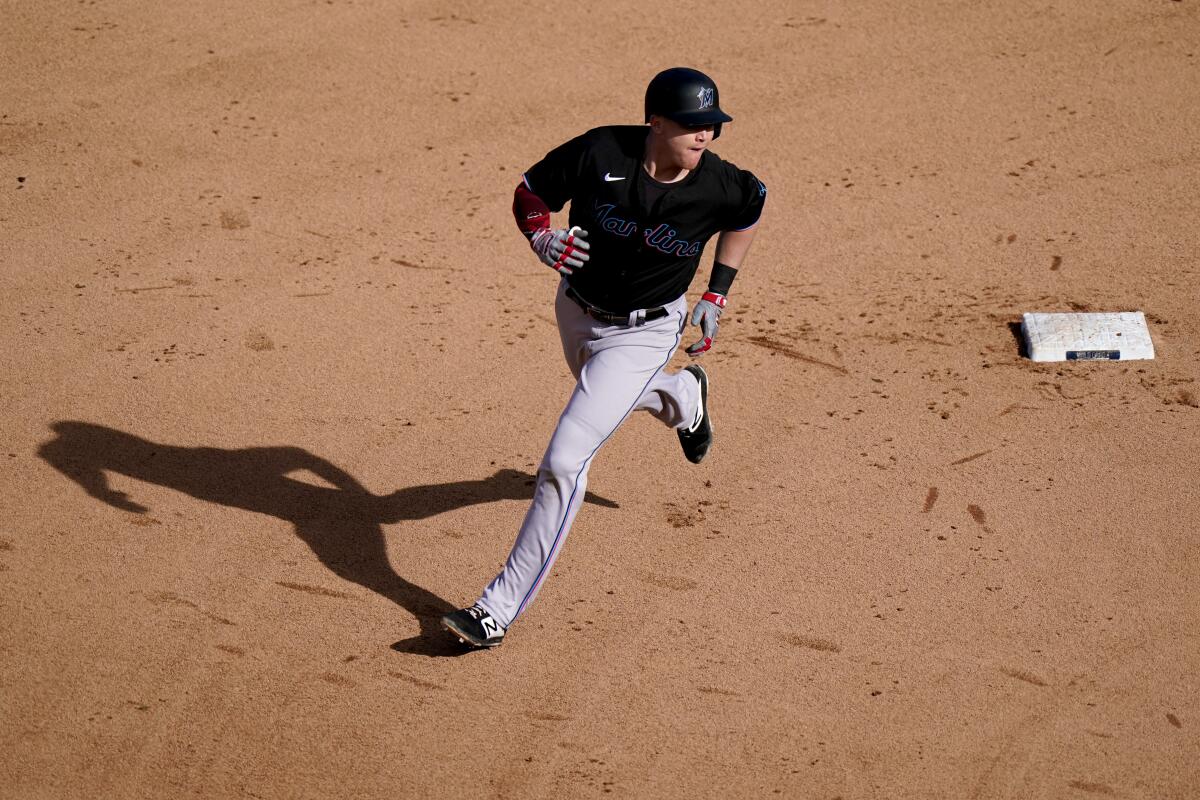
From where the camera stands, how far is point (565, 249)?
507 cm

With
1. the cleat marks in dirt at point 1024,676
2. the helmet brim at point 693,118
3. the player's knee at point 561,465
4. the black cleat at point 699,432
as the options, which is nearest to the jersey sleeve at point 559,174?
the helmet brim at point 693,118

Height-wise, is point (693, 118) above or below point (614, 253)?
above

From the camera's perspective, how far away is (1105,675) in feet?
17.4

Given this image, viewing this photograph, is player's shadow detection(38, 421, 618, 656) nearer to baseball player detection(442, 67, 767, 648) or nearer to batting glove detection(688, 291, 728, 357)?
baseball player detection(442, 67, 767, 648)

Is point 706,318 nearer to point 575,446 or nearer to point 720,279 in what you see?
point 720,279

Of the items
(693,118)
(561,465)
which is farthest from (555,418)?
(693,118)

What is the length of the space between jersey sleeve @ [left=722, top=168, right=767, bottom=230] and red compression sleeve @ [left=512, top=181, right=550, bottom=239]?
787mm

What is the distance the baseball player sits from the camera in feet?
16.7

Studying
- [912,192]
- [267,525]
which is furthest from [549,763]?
[912,192]

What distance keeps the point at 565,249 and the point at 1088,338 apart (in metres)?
3.95

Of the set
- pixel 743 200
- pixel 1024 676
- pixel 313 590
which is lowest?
pixel 1024 676

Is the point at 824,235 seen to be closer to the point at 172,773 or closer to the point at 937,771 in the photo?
the point at 937,771

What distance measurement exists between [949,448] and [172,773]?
4.23 m

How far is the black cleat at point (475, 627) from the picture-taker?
5.23m
